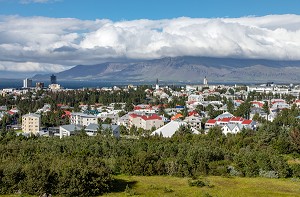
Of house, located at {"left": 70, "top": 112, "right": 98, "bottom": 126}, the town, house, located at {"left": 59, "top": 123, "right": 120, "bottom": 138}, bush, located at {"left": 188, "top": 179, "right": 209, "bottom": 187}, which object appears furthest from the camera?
house, located at {"left": 70, "top": 112, "right": 98, "bottom": 126}

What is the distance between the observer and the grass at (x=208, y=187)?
76.0 feet

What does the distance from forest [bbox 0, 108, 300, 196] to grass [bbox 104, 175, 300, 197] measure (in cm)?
99

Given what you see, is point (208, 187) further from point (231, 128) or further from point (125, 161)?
point (231, 128)

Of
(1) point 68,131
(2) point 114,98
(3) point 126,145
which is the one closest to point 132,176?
(3) point 126,145

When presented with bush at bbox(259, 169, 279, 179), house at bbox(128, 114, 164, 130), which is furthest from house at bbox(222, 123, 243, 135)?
bush at bbox(259, 169, 279, 179)

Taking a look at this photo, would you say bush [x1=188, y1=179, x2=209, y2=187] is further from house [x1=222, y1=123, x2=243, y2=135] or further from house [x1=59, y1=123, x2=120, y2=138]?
house [x1=222, y1=123, x2=243, y2=135]

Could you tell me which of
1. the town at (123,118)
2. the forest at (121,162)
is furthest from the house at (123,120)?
the forest at (121,162)

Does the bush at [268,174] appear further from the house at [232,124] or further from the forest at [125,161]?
the house at [232,124]

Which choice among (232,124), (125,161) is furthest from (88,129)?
(125,161)

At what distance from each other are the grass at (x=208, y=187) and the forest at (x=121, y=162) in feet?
3.24

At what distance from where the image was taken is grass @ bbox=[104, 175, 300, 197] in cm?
2317

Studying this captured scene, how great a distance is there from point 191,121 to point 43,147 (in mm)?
34424

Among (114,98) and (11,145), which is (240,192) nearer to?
(11,145)

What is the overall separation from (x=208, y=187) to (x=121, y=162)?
25.2 feet
